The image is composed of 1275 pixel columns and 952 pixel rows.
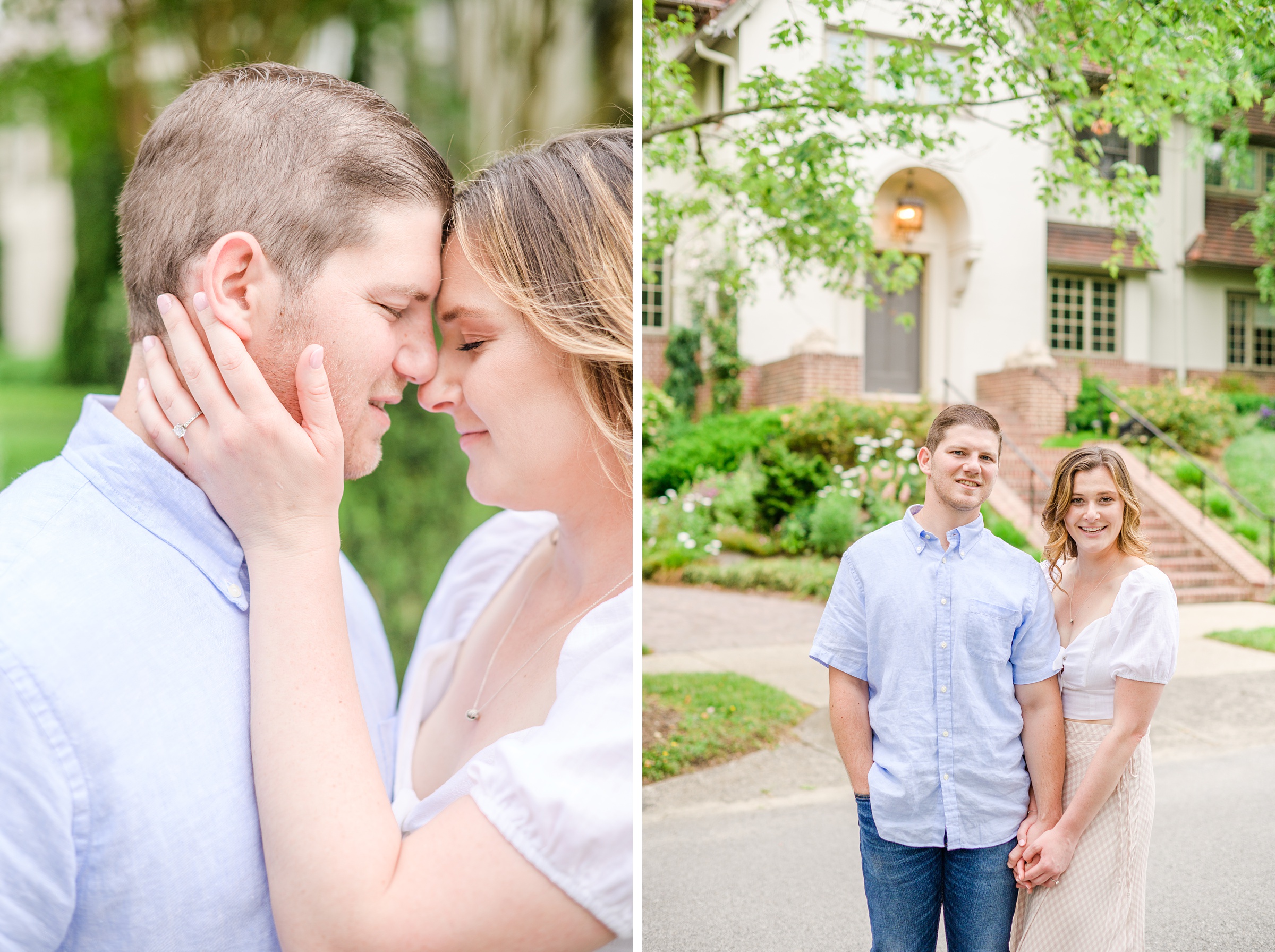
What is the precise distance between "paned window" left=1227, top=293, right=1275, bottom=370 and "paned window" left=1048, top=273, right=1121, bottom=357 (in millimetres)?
315

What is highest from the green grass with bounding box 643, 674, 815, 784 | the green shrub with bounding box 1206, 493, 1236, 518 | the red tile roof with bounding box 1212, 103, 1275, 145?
the red tile roof with bounding box 1212, 103, 1275, 145

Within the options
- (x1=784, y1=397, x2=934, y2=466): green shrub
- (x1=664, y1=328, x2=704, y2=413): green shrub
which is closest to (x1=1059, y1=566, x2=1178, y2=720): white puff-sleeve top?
(x1=784, y1=397, x2=934, y2=466): green shrub

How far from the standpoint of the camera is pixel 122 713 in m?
1.08

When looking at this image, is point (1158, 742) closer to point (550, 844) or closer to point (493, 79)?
point (550, 844)

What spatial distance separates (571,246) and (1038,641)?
121cm

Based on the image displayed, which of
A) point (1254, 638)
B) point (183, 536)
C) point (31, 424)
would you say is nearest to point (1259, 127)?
point (1254, 638)

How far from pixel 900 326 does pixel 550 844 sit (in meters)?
2.65

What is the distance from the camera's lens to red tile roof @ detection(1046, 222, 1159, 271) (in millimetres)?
2758

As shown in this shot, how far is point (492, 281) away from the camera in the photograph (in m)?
1.30

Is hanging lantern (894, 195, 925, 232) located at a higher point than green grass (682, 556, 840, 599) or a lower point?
higher

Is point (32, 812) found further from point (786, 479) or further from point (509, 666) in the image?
point (786, 479)

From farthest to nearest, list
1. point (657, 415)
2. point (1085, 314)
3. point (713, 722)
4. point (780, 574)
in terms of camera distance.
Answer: point (657, 415) < point (780, 574) < point (713, 722) < point (1085, 314)

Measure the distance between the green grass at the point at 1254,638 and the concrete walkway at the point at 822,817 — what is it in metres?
0.02

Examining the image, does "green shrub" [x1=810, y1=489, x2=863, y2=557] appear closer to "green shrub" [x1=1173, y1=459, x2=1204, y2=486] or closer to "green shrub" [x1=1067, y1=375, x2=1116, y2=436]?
"green shrub" [x1=1067, y1=375, x2=1116, y2=436]
